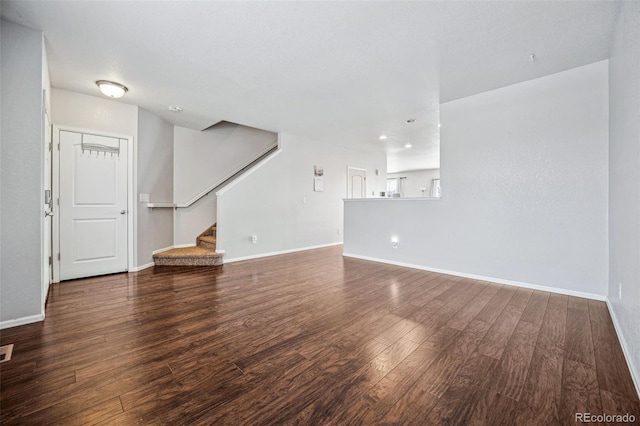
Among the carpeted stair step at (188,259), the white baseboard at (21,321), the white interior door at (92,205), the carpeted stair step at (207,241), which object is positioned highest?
the white interior door at (92,205)

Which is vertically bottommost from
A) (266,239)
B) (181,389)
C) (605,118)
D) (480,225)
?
(181,389)

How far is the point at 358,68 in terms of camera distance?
3039 millimetres

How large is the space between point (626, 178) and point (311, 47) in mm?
2790

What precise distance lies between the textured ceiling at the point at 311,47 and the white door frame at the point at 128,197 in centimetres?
56

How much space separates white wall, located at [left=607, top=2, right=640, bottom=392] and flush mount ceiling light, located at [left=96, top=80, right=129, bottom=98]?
4.92 meters

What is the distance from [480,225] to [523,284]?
87 centimetres

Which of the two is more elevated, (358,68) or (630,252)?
(358,68)

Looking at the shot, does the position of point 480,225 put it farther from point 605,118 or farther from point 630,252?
point 630,252

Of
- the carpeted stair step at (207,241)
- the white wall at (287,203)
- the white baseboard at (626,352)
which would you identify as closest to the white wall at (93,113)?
the white wall at (287,203)

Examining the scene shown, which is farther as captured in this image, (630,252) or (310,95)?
(310,95)

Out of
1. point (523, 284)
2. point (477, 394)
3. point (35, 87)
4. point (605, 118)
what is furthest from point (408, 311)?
point (35, 87)

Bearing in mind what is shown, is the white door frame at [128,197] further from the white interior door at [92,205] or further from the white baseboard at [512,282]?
the white baseboard at [512,282]

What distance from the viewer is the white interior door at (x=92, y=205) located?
11.9ft

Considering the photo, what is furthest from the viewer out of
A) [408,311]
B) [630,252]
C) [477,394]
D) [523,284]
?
[523,284]
